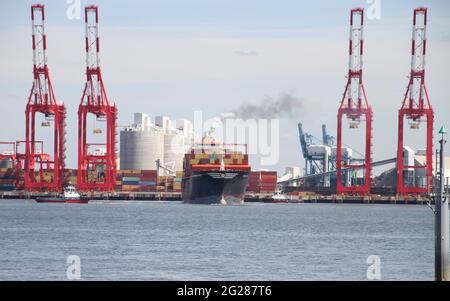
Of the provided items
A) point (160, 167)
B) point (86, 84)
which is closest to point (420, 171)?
point (160, 167)

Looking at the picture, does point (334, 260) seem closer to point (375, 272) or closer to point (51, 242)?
point (375, 272)

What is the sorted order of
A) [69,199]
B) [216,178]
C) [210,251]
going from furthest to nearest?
[69,199] → [216,178] → [210,251]

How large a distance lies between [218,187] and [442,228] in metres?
97.2

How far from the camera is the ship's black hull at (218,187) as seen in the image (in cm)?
12031

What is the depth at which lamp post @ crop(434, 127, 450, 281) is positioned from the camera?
24281 millimetres

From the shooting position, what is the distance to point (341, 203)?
157875 millimetres

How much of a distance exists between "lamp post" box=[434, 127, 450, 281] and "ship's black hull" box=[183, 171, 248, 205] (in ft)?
313

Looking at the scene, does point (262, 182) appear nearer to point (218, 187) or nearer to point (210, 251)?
point (218, 187)

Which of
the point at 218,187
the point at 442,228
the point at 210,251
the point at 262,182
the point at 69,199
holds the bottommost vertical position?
the point at 69,199

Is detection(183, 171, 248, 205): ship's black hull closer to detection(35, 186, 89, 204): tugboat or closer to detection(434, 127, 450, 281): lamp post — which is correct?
detection(35, 186, 89, 204): tugboat

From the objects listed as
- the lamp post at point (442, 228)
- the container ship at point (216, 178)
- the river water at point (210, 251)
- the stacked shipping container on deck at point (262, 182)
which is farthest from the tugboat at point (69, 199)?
the lamp post at point (442, 228)

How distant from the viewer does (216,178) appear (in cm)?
11981

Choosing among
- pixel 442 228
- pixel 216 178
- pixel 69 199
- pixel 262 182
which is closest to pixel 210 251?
pixel 442 228

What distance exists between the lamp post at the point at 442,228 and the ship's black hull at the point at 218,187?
313 ft
